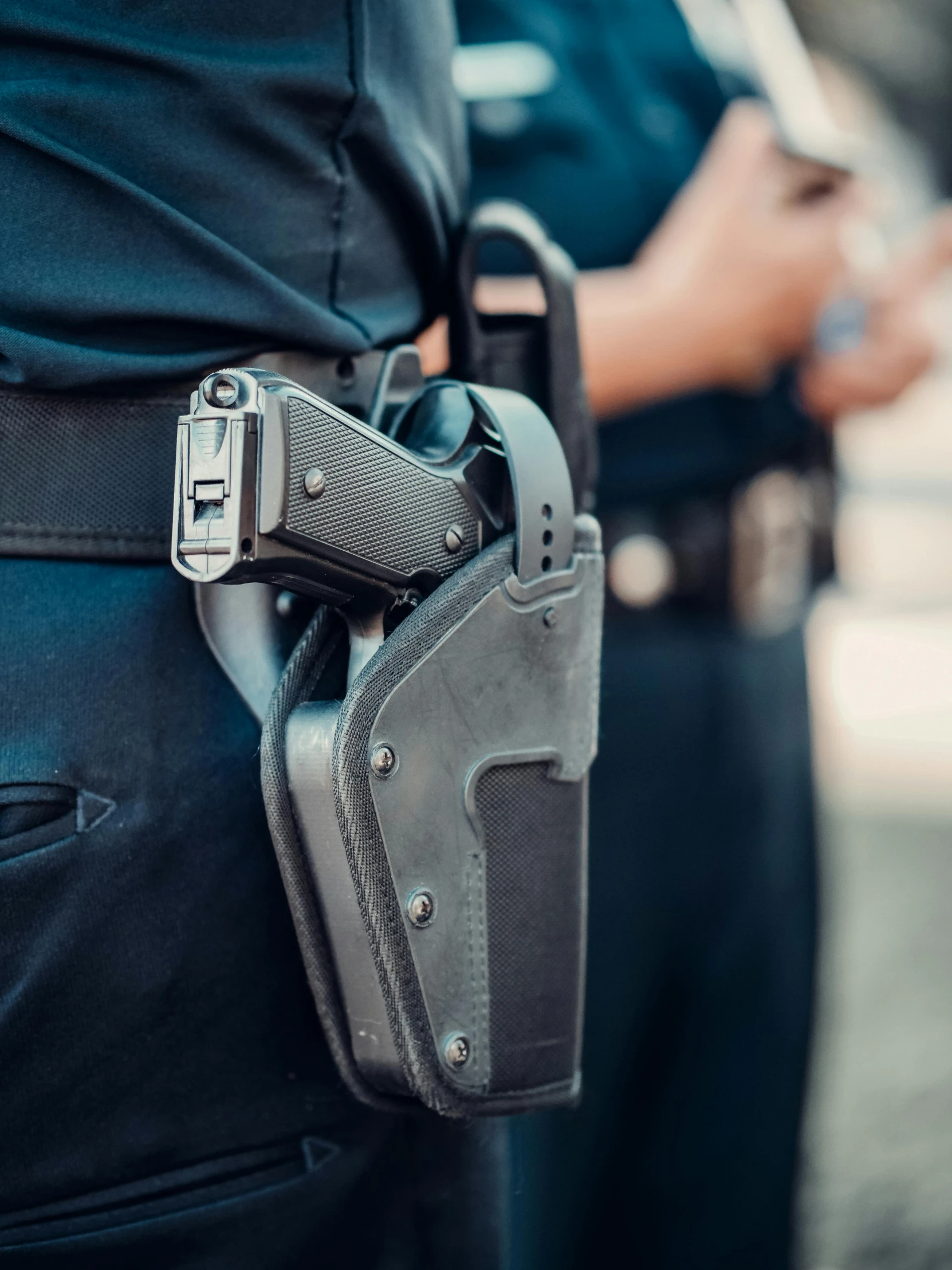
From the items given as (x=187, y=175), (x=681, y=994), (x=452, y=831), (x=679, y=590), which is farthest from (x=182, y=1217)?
(x=679, y=590)

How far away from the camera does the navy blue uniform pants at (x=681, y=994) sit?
5.32 ft

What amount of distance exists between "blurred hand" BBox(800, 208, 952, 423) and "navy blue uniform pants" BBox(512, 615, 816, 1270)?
1.33 feet

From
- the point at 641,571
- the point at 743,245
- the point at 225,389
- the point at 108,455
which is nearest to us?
the point at 225,389

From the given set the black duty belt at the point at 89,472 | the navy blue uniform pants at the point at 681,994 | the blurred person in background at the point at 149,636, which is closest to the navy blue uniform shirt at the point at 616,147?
the navy blue uniform pants at the point at 681,994

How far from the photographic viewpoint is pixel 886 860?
3502 millimetres

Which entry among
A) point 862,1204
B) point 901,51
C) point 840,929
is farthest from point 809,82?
point 901,51

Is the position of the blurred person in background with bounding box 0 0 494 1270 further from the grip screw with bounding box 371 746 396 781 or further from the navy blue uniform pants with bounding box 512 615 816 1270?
the navy blue uniform pants with bounding box 512 615 816 1270

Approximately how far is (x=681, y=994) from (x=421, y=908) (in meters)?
1.05

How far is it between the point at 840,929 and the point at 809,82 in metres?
2.16

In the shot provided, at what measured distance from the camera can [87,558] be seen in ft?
2.40

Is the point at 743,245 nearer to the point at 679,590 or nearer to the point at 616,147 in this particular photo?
A: the point at 616,147

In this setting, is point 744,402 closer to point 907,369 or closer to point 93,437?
point 907,369

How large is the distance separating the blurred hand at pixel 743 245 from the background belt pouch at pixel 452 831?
0.85 meters

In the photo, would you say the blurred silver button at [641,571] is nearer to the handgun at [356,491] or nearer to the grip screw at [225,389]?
the handgun at [356,491]
